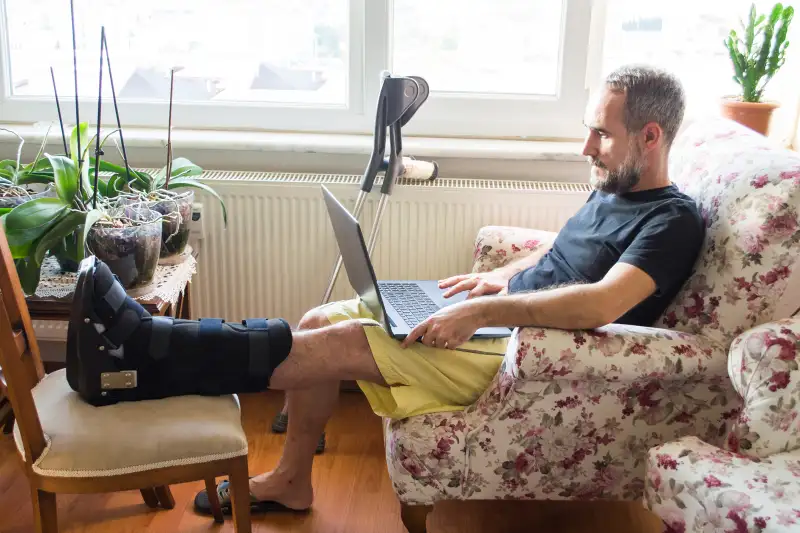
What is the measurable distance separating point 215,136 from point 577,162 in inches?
43.2

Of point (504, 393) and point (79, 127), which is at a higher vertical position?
point (79, 127)

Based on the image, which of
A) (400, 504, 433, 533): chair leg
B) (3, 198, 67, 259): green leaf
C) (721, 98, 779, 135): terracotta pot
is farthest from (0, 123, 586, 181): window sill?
(400, 504, 433, 533): chair leg

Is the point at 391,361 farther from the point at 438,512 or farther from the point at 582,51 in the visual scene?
the point at 582,51

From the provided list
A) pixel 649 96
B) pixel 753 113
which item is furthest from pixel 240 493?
pixel 753 113

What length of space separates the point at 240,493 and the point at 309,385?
10.5 inches

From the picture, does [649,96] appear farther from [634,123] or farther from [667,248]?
[667,248]

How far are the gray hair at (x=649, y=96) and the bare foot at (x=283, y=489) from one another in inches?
42.9

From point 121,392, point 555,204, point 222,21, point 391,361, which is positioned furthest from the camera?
point 222,21

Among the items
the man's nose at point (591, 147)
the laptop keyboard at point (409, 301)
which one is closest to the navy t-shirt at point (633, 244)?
the man's nose at point (591, 147)

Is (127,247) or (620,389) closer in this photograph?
(620,389)

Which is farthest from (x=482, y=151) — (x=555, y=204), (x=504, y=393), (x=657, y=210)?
(x=504, y=393)

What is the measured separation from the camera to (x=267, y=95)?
261cm

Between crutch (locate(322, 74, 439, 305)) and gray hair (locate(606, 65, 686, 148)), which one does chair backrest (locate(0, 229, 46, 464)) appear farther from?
gray hair (locate(606, 65, 686, 148))

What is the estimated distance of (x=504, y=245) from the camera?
85.3 inches
